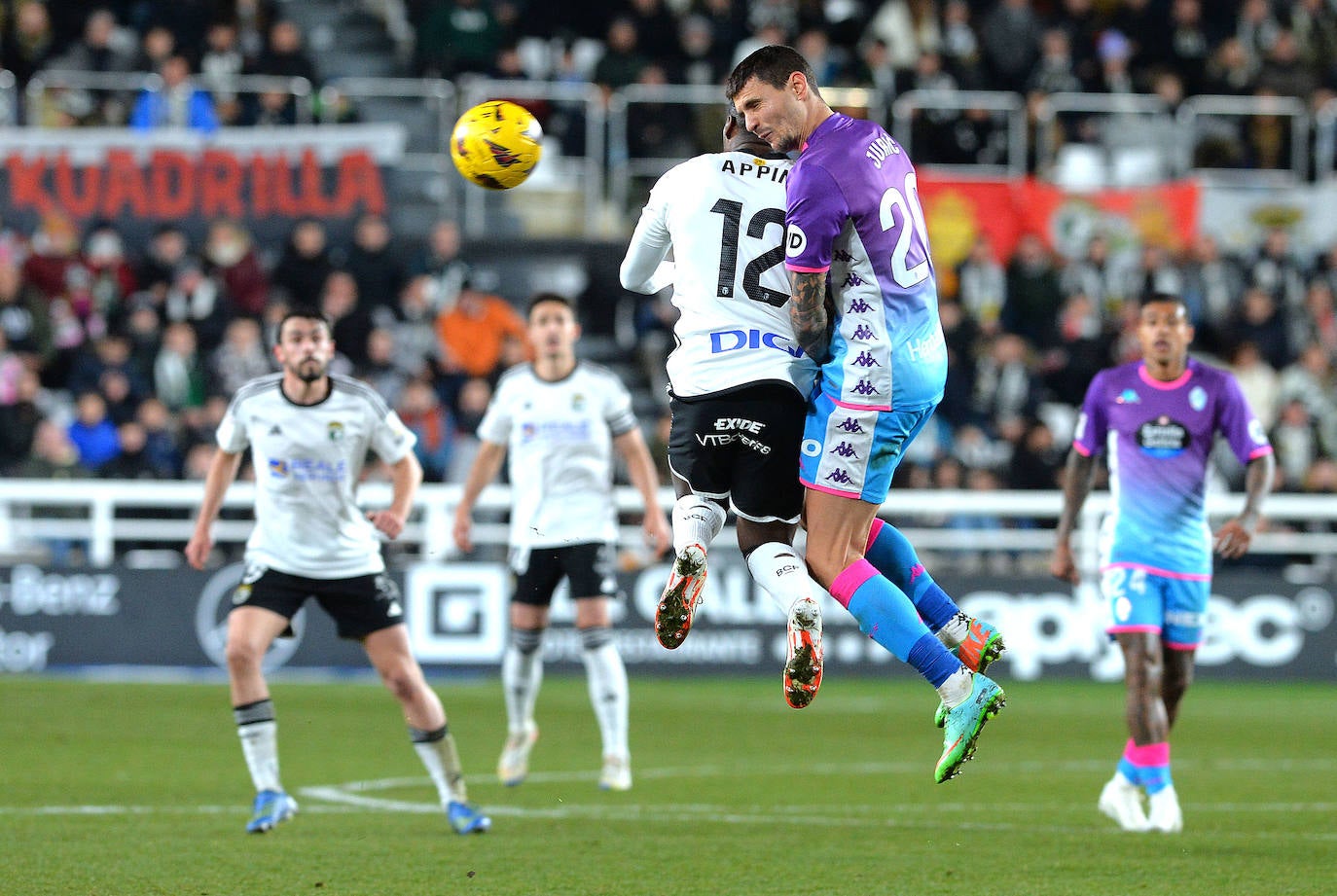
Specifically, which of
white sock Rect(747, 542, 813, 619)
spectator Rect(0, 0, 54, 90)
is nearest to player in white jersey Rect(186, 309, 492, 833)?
white sock Rect(747, 542, 813, 619)

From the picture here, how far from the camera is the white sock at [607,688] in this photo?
34.2ft

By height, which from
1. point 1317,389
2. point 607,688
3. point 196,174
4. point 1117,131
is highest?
point 1117,131

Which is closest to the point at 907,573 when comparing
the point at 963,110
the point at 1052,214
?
the point at 1052,214

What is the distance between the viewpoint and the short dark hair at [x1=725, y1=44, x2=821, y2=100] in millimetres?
6477

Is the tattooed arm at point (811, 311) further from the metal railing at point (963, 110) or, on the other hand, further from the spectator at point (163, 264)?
the metal railing at point (963, 110)

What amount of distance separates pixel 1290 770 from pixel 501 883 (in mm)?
5956

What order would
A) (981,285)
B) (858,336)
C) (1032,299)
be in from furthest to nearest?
1. (1032,299)
2. (981,285)
3. (858,336)

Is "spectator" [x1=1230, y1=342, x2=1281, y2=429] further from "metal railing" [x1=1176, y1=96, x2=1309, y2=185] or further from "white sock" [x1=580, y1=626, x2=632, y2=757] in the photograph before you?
"white sock" [x1=580, y1=626, x2=632, y2=757]

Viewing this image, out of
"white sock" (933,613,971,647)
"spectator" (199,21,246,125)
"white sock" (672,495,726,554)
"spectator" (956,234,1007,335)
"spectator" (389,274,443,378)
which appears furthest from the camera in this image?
"spectator" (199,21,246,125)

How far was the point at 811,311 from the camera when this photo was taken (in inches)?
253

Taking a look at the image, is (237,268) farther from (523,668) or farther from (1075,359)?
(523,668)

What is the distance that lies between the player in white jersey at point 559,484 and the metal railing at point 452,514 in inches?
186

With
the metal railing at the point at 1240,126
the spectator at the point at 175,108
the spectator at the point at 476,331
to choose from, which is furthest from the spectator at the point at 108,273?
the metal railing at the point at 1240,126

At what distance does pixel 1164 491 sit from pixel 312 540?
4076 millimetres
